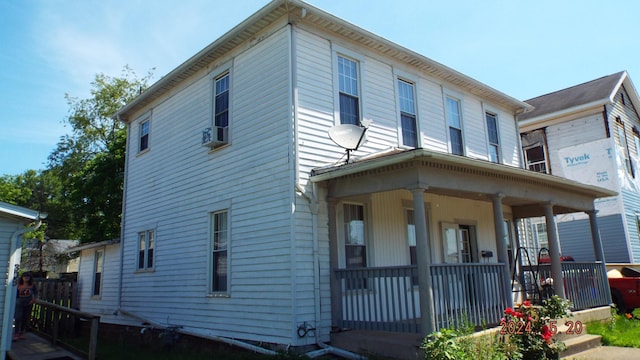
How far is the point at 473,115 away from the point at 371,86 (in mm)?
4537

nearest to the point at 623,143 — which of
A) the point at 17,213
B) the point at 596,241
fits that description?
the point at 596,241

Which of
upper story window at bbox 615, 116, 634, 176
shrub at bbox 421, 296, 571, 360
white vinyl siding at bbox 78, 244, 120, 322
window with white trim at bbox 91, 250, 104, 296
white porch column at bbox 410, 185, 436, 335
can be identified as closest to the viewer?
shrub at bbox 421, 296, 571, 360

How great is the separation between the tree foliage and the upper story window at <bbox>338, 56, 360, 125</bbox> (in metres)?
9.49

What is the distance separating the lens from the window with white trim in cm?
1562

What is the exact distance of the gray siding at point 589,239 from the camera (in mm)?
18203

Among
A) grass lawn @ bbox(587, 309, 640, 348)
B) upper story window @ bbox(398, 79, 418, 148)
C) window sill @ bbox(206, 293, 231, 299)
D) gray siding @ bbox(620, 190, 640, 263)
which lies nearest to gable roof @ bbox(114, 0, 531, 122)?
upper story window @ bbox(398, 79, 418, 148)

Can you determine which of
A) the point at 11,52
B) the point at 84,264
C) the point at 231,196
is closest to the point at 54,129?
the point at 84,264

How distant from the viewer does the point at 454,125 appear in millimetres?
12992

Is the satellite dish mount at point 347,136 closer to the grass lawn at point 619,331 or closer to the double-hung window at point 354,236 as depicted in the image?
the double-hung window at point 354,236

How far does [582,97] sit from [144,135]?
1799 cm

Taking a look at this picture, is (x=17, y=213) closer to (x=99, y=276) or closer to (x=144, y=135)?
(x=144, y=135)

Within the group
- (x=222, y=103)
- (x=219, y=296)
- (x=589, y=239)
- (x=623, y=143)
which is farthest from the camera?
(x=623, y=143)

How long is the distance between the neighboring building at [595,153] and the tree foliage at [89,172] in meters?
18.0

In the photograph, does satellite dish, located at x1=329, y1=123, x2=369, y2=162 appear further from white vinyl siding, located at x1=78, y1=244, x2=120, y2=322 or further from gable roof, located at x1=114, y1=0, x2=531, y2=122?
white vinyl siding, located at x1=78, y1=244, x2=120, y2=322
